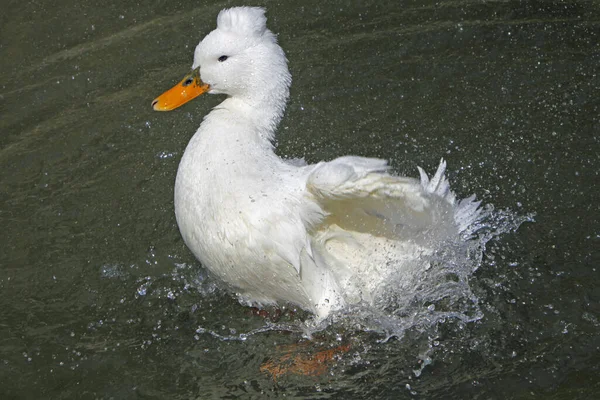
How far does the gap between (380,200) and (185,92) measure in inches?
50.2

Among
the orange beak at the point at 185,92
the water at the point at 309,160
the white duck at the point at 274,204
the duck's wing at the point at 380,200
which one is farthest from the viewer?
the orange beak at the point at 185,92

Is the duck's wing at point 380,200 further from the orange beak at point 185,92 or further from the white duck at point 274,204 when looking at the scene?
the orange beak at point 185,92

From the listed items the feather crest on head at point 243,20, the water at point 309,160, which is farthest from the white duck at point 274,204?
the water at point 309,160

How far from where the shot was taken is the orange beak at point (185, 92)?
4.07m

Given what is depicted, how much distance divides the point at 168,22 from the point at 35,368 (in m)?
3.50

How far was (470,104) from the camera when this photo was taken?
5.39 metres

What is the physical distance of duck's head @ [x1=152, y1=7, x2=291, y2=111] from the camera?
12.6 feet

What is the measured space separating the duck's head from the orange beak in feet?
0.37

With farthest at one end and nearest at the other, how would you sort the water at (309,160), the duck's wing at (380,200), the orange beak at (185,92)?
1. the orange beak at (185,92)
2. the water at (309,160)
3. the duck's wing at (380,200)

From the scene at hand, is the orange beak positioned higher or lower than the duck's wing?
higher

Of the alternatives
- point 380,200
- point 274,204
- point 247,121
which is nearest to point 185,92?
point 247,121

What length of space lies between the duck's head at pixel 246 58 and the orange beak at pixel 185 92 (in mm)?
114

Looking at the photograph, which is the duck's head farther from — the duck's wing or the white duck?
the duck's wing

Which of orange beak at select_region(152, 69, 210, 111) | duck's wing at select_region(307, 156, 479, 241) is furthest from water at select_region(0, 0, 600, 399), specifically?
orange beak at select_region(152, 69, 210, 111)
